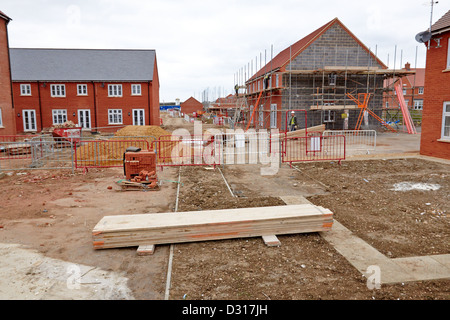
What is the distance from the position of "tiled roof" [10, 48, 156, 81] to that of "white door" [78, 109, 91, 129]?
10.7ft

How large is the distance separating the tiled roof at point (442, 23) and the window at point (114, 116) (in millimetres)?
27939

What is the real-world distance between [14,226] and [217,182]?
590cm

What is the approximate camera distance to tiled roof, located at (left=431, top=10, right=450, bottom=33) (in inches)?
552

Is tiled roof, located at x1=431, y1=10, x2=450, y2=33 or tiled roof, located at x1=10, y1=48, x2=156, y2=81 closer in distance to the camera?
tiled roof, located at x1=431, y1=10, x2=450, y2=33

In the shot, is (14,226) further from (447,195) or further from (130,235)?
(447,195)

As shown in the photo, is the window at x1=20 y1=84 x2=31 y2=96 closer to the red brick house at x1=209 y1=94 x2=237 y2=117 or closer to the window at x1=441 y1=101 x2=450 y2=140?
the red brick house at x1=209 y1=94 x2=237 y2=117

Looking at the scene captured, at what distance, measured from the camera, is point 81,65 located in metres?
34.5

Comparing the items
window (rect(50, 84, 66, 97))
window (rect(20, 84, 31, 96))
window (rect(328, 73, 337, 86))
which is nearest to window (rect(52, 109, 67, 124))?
window (rect(50, 84, 66, 97))

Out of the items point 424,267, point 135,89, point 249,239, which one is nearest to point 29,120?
point 135,89

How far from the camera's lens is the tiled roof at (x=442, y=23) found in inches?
552

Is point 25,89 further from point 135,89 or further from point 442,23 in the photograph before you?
point 442,23

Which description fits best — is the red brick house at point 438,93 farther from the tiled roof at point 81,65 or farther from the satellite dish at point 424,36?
the tiled roof at point 81,65

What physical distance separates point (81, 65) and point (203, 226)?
3419cm

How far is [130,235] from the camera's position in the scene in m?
5.79
